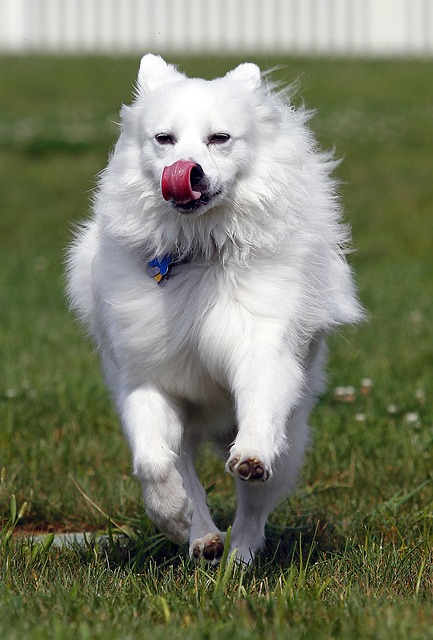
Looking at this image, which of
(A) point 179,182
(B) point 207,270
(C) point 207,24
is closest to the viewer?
(A) point 179,182

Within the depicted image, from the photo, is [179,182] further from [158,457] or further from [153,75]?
[158,457]

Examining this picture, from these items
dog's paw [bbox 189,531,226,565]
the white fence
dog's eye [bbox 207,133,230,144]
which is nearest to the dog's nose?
dog's eye [bbox 207,133,230,144]

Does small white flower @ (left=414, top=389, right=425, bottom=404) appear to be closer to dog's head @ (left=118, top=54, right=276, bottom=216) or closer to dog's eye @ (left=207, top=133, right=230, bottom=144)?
dog's head @ (left=118, top=54, right=276, bottom=216)

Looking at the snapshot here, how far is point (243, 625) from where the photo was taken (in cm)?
313

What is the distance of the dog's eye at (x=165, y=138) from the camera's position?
3893mm

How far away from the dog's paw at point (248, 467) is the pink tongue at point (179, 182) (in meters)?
0.84

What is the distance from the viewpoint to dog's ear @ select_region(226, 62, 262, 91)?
4215 mm

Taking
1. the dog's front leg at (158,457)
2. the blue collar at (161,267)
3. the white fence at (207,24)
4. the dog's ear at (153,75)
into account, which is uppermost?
the dog's ear at (153,75)

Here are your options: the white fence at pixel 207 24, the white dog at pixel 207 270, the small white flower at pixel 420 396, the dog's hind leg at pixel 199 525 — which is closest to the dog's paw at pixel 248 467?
the white dog at pixel 207 270

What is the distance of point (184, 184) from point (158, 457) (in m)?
0.90

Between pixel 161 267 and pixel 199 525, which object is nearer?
pixel 161 267

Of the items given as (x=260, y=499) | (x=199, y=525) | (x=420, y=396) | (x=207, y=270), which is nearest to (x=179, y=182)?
(x=207, y=270)

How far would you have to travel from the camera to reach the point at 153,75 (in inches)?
169

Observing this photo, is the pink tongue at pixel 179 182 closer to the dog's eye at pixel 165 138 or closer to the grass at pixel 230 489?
the dog's eye at pixel 165 138
